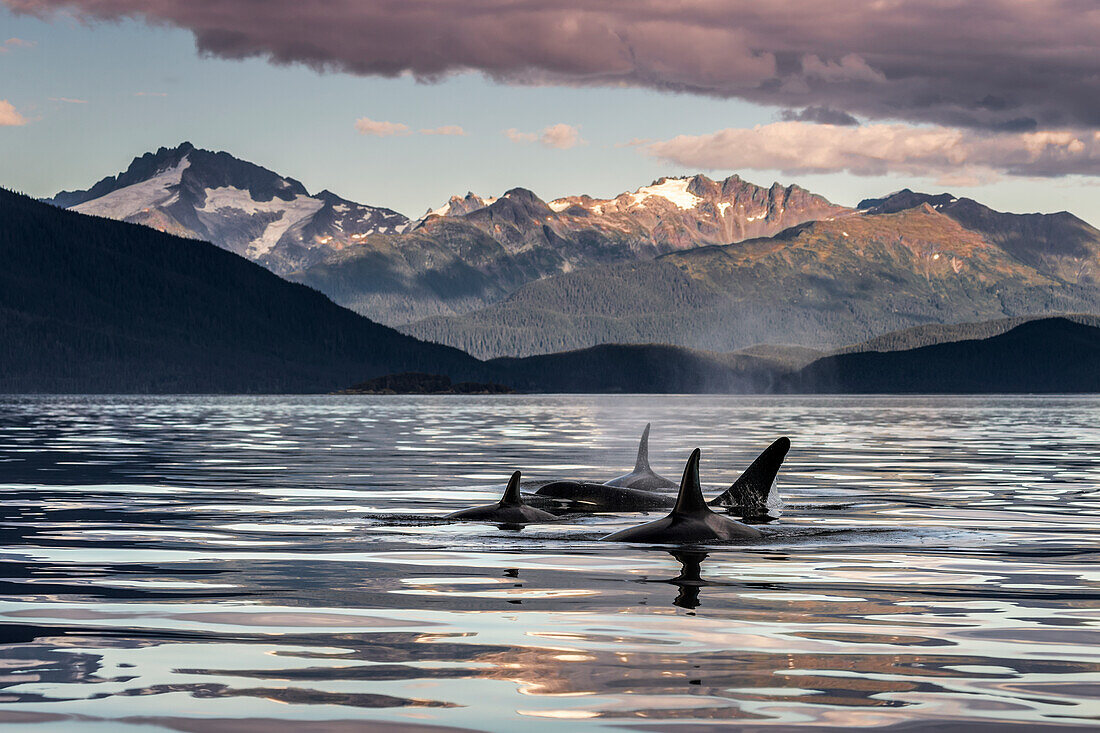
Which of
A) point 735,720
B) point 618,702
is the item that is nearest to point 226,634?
point 618,702

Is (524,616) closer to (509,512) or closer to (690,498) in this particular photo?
(690,498)

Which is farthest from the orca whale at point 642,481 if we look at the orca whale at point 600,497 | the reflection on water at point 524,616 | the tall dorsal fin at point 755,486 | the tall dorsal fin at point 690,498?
the tall dorsal fin at point 690,498

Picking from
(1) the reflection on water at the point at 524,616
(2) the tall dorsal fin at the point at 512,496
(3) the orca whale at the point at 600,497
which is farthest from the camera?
(3) the orca whale at the point at 600,497

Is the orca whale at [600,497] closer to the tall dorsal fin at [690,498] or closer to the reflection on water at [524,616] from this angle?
the reflection on water at [524,616]

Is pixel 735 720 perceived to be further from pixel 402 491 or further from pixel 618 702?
pixel 402 491

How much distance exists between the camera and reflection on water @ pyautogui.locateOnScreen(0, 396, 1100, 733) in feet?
44.0

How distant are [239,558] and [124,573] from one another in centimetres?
252

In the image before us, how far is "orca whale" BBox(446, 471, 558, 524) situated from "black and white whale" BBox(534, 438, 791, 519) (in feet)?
9.40

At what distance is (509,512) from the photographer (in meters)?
31.4

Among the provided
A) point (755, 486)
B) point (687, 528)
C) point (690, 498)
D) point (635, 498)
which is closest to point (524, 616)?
point (690, 498)

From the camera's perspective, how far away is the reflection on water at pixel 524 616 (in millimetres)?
13398

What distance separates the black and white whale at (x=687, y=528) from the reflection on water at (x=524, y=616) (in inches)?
31.5

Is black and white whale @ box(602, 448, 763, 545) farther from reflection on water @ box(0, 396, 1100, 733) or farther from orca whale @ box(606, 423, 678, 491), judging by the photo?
orca whale @ box(606, 423, 678, 491)

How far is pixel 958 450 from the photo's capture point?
75.6 meters
